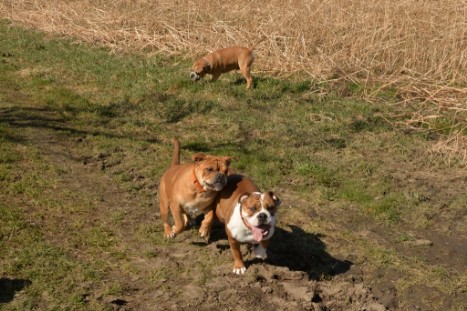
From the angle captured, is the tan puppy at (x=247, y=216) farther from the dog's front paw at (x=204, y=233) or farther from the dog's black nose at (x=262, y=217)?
the dog's front paw at (x=204, y=233)

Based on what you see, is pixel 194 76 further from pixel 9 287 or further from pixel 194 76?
pixel 9 287

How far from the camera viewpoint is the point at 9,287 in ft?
18.1

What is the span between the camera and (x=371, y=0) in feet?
43.5

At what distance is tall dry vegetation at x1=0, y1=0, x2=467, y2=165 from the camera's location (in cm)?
1138

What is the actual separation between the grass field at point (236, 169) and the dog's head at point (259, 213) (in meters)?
0.46

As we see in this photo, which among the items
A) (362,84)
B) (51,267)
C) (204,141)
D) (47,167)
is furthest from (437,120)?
(51,267)

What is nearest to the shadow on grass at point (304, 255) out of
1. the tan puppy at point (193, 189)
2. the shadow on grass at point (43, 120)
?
the tan puppy at point (193, 189)

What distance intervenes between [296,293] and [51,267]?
2.25m

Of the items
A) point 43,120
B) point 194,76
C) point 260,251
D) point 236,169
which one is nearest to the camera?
point 260,251

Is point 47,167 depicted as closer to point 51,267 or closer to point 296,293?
point 51,267

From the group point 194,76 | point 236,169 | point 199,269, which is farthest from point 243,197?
point 194,76

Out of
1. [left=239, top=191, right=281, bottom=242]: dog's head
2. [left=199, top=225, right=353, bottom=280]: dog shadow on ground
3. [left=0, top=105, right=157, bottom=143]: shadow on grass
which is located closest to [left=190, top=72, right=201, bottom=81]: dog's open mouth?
[left=0, top=105, right=157, bottom=143]: shadow on grass

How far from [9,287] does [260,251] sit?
7.18ft

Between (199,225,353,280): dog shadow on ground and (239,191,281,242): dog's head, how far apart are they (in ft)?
1.98
